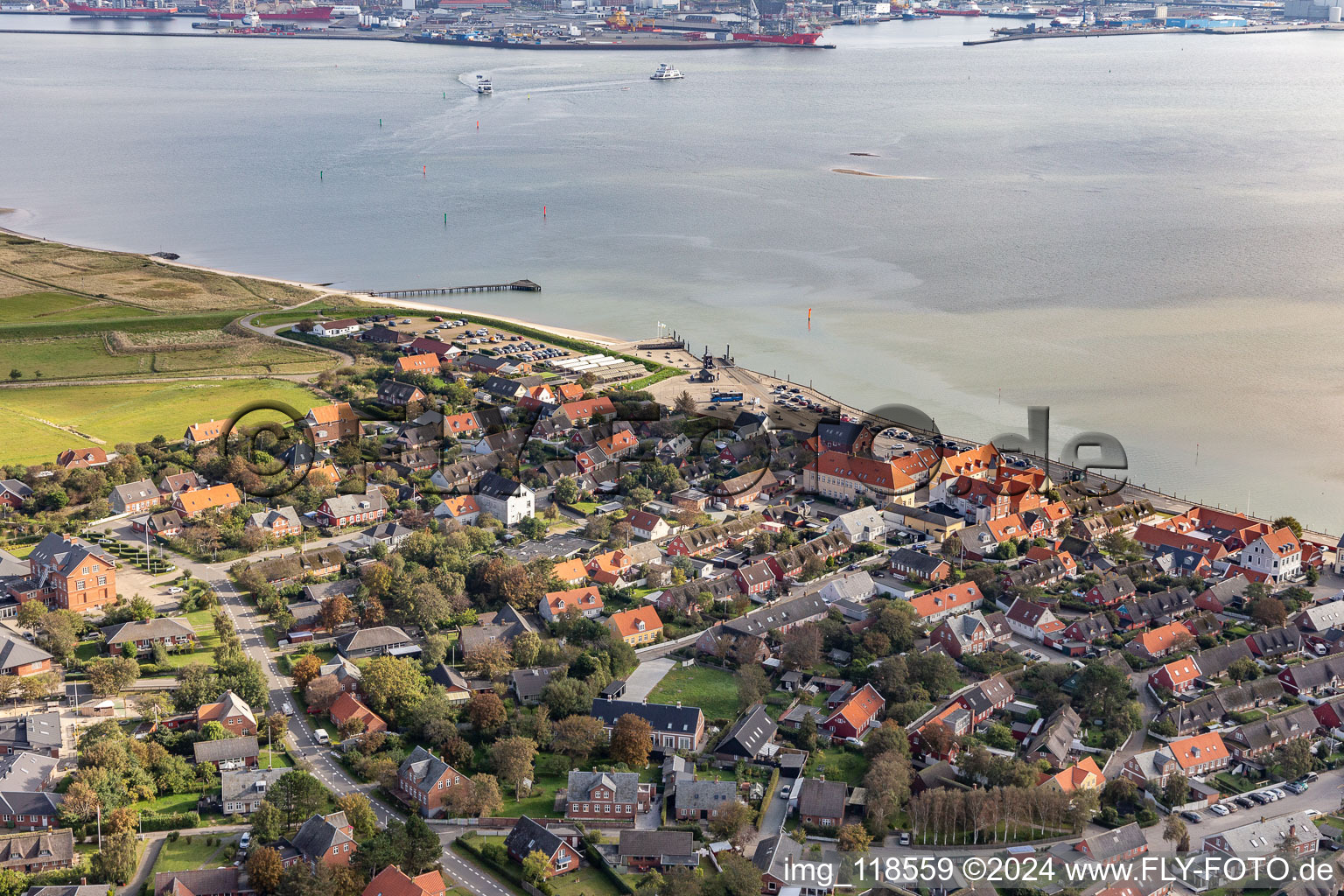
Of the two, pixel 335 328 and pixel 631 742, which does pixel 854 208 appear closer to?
pixel 335 328

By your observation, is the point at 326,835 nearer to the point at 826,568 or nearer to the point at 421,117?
the point at 826,568

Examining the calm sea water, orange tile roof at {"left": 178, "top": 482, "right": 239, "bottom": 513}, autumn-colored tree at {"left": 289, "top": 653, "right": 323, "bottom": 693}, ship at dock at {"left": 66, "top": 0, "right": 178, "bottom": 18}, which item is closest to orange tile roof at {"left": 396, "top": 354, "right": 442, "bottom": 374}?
the calm sea water

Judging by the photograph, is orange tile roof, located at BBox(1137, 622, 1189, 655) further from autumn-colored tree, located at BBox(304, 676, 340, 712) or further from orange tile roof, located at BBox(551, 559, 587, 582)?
autumn-colored tree, located at BBox(304, 676, 340, 712)

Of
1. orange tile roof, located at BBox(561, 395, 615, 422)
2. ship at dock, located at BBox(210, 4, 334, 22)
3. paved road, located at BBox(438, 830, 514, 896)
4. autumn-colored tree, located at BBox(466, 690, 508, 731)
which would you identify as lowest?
paved road, located at BBox(438, 830, 514, 896)

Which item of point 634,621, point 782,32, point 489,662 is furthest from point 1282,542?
point 782,32

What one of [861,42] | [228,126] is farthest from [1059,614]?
[861,42]

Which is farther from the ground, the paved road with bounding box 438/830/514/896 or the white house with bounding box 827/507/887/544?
the white house with bounding box 827/507/887/544

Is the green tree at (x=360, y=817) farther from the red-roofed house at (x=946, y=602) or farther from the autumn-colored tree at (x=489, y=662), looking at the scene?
the red-roofed house at (x=946, y=602)
